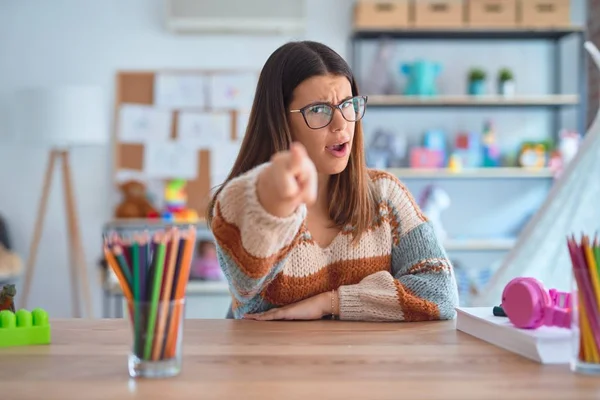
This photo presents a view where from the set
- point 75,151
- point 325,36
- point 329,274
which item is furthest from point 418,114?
point 329,274

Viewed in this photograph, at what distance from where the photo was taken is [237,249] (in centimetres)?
123

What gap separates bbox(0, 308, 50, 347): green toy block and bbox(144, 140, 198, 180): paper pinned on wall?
10.7 feet

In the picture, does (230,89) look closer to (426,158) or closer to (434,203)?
(426,158)

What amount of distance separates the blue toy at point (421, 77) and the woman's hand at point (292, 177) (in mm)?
3243

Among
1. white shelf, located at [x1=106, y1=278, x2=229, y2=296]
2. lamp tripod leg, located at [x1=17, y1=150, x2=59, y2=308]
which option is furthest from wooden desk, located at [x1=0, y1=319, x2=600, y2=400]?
lamp tripod leg, located at [x1=17, y1=150, x2=59, y2=308]

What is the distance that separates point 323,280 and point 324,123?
319 millimetres

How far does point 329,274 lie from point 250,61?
295cm

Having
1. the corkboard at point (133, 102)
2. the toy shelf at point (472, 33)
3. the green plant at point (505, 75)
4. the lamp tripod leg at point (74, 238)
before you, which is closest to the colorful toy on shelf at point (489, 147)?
the green plant at point (505, 75)

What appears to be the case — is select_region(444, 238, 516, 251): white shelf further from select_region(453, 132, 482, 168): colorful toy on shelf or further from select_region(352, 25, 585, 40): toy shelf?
select_region(352, 25, 585, 40): toy shelf

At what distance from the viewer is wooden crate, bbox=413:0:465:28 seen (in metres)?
4.16

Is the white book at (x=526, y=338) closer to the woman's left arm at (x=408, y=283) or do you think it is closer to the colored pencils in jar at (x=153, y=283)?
the woman's left arm at (x=408, y=283)

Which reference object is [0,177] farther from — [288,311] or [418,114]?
[288,311]

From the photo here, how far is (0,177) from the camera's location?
4398 millimetres

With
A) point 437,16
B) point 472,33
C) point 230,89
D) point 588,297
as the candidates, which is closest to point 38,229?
point 230,89
